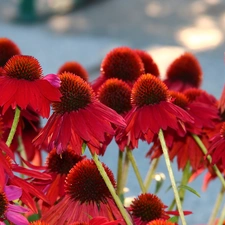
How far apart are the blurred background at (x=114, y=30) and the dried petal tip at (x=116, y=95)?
2759 millimetres

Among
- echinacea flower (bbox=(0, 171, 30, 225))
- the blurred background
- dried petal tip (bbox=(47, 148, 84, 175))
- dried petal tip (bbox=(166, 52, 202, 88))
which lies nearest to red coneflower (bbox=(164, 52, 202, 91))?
dried petal tip (bbox=(166, 52, 202, 88))

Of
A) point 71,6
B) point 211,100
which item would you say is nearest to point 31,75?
point 211,100

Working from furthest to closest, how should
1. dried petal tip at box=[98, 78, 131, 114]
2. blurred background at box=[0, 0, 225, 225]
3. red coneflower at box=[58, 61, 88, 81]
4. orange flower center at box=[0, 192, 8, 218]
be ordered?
blurred background at box=[0, 0, 225, 225]
red coneflower at box=[58, 61, 88, 81]
dried petal tip at box=[98, 78, 131, 114]
orange flower center at box=[0, 192, 8, 218]

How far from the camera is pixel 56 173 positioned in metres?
0.77

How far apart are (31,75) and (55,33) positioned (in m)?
3.79

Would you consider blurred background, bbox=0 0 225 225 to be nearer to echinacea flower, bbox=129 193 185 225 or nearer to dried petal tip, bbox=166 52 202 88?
dried petal tip, bbox=166 52 202 88

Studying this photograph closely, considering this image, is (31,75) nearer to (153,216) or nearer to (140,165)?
(153,216)

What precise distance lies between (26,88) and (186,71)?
1.65ft

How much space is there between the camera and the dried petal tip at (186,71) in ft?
3.71

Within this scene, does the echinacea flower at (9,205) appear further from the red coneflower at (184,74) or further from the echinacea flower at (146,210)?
the red coneflower at (184,74)

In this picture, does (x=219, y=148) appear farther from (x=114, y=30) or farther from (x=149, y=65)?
Result: (x=114, y=30)

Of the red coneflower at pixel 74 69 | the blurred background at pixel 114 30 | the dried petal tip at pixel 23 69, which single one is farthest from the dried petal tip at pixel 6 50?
the blurred background at pixel 114 30

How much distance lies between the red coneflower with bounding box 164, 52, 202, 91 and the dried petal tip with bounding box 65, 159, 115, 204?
0.43 meters

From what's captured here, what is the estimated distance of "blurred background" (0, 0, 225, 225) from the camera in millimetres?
3975
